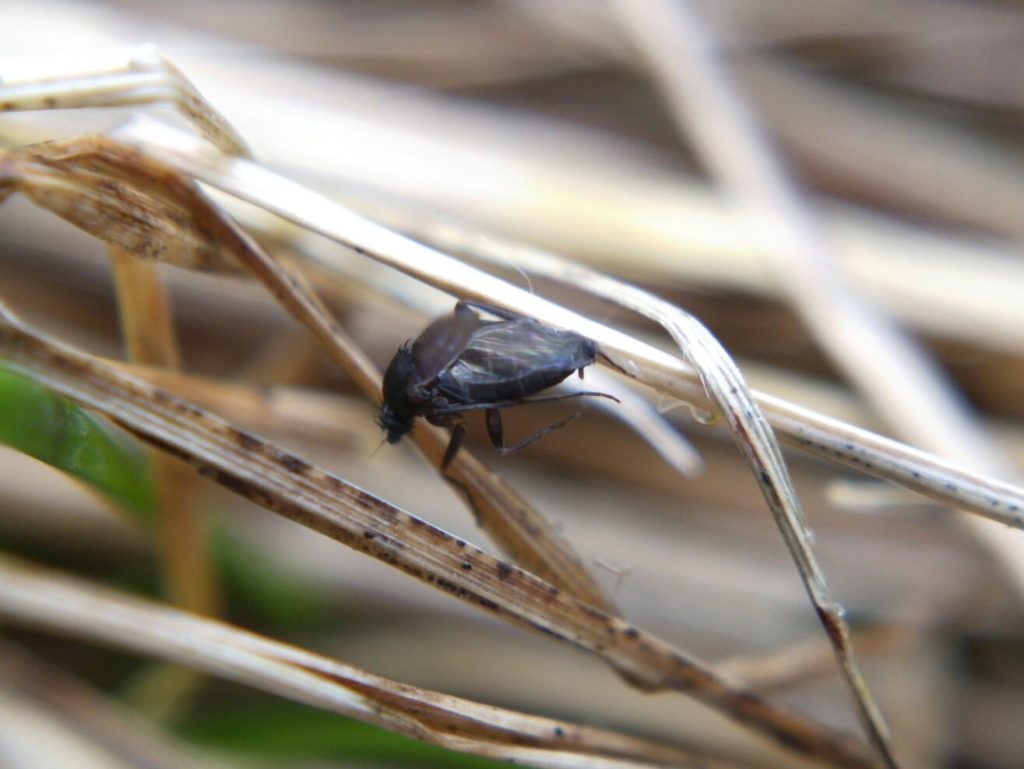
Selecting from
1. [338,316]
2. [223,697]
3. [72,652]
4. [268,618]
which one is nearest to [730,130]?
[338,316]

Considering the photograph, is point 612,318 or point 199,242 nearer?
point 199,242

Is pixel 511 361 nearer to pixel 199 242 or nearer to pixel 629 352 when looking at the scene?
pixel 629 352

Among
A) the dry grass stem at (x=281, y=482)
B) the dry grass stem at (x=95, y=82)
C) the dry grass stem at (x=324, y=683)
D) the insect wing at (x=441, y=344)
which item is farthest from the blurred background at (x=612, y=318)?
the dry grass stem at (x=95, y=82)

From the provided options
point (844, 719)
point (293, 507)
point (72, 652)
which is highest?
point (844, 719)

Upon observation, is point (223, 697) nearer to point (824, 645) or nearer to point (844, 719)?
point (824, 645)

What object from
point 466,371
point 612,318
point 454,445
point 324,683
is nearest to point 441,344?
point 466,371

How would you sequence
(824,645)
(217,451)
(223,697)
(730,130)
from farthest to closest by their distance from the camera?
(730,130), (223,697), (824,645), (217,451)

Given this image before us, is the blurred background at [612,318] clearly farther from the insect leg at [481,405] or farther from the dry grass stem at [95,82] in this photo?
the dry grass stem at [95,82]
